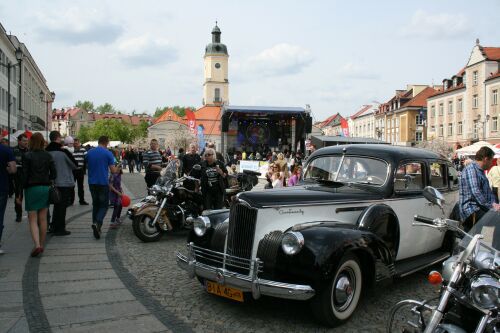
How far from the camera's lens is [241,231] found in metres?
4.74

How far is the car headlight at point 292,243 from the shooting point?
14.0ft

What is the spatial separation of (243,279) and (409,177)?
2.83 meters

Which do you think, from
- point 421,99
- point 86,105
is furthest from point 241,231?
point 86,105

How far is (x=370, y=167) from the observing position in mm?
5836

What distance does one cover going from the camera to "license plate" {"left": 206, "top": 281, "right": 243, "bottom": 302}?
4.53m

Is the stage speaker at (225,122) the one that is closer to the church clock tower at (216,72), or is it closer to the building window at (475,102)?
the building window at (475,102)

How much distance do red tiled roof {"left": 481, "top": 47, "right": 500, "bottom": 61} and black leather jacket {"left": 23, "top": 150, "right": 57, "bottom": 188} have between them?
48428 millimetres

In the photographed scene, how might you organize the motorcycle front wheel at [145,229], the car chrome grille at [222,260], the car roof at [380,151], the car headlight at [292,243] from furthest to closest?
the motorcycle front wheel at [145,229] < the car roof at [380,151] < the car chrome grille at [222,260] < the car headlight at [292,243]

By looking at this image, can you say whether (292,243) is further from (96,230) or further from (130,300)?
(96,230)

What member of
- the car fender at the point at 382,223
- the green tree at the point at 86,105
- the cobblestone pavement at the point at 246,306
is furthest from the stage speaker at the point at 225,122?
the green tree at the point at 86,105

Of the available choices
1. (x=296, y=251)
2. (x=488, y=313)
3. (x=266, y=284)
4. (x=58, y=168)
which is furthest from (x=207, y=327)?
(x=58, y=168)

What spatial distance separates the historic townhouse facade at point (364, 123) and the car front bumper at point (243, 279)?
248ft

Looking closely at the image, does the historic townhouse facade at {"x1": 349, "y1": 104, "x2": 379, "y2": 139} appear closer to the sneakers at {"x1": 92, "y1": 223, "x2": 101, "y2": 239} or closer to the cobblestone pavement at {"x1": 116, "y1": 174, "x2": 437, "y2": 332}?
the sneakers at {"x1": 92, "y1": 223, "x2": 101, "y2": 239}

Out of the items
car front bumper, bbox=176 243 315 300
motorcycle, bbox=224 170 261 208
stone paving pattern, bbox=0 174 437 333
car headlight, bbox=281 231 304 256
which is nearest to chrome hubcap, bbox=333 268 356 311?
stone paving pattern, bbox=0 174 437 333
